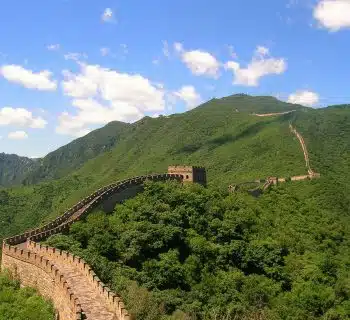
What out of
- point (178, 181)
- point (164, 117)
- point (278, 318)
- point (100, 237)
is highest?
point (164, 117)

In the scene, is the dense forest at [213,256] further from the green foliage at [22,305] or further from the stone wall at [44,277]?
the green foliage at [22,305]

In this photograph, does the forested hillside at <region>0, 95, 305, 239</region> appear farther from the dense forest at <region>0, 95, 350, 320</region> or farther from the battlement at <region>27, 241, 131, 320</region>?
the battlement at <region>27, 241, 131, 320</region>

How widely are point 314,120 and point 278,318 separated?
68062 mm

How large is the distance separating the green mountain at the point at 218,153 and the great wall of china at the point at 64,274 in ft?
80.1

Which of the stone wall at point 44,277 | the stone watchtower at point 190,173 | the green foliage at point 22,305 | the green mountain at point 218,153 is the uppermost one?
the green mountain at point 218,153

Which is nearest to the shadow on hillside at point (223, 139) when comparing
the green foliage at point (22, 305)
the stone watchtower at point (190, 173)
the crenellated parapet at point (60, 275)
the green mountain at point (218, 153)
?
the green mountain at point (218, 153)

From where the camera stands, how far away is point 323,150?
3012 inches

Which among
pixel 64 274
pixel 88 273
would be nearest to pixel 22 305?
pixel 64 274

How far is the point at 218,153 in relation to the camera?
9194 cm

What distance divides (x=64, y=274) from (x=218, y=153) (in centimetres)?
7007

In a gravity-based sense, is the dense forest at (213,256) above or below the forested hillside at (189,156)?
below

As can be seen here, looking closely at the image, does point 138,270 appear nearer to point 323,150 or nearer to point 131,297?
point 131,297

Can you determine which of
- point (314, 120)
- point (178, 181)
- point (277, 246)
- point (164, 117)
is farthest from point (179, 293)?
point (164, 117)

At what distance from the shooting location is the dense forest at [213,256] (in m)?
29.2
